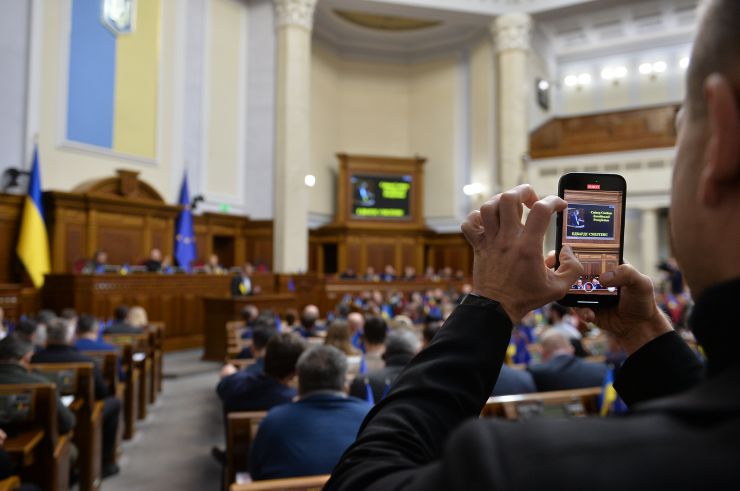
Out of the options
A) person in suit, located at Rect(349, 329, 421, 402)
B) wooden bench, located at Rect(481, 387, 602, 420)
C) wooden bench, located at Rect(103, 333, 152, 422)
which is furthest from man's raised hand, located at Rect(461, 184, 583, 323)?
wooden bench, located at Rect(103, 333, 152, 422)

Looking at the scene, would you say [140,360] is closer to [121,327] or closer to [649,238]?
[121,327]

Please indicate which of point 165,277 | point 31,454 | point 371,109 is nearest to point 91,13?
point 165,277

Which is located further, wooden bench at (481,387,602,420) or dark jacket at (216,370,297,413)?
dark jacket at (216,370,297,413)

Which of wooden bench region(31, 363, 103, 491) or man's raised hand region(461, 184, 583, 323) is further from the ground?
man's raised hand region(461, 184, 583, 323)

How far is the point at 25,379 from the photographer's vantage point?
3139 mm

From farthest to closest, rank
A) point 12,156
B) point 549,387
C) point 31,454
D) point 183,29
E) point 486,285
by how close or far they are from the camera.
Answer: point 183,29
point 12,156
point 549,387
point 31,454
point 486,285

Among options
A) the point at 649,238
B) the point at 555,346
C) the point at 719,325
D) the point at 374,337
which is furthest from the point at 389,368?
the point at 649,238

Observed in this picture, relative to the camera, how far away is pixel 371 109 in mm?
18453

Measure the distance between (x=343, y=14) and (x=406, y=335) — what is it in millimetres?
15746

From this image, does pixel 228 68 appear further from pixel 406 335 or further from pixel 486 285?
Result: pixel 486 285

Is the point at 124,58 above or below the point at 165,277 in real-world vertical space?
above

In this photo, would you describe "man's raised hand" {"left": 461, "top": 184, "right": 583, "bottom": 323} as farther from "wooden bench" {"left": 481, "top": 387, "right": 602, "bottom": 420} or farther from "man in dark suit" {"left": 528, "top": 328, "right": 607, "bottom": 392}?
"man in dark suit" {"left": 528, "top": 328, "right": 607, "bottom": 392}

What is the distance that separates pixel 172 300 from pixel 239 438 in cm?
787

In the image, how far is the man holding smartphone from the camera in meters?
0.42
